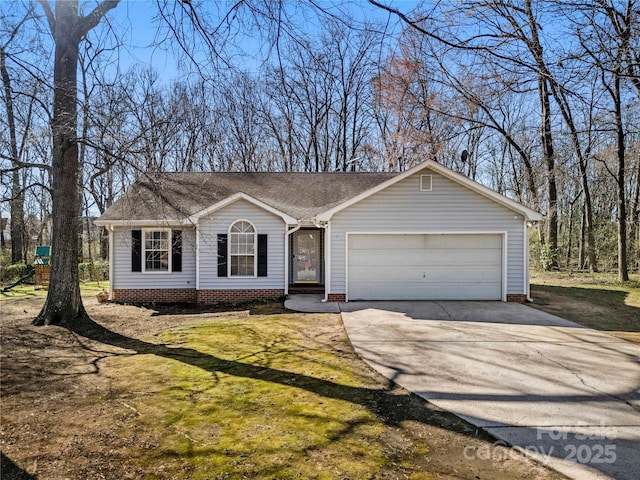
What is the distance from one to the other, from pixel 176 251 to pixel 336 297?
551cm

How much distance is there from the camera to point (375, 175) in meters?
16.4

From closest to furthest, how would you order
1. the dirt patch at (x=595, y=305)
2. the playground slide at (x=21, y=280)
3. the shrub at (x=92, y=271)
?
the dirt patch at (x=595, y=305) < the playground slide at (x=21, y=280) < the shrub at (x=92, y=271)

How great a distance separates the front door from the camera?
1453cm

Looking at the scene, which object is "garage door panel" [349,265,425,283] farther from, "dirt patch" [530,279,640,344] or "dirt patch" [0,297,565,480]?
"dirt patch" [0,297,565,480]

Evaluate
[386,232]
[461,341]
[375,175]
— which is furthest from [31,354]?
[375,175]

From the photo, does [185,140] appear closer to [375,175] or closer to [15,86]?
[375,175]

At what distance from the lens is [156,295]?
1284 cm

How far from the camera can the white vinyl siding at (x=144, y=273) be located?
12750mm

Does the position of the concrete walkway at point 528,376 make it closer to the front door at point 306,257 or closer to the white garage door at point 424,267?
the white garage door at point 424,267

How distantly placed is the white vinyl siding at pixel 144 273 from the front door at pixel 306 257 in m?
3.66

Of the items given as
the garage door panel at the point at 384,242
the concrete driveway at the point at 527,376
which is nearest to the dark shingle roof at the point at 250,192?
the garage door panel at the point at 384,242

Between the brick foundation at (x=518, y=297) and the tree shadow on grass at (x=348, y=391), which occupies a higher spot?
the brick foundation at (x=518, y=297)

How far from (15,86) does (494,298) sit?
12.3m

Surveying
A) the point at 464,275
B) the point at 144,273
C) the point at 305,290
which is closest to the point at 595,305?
the point at 464,275
